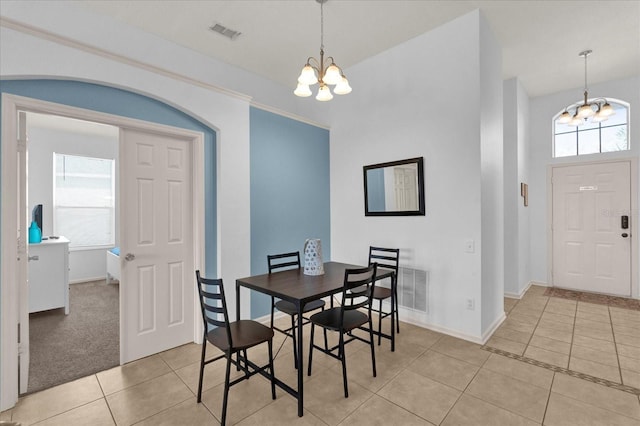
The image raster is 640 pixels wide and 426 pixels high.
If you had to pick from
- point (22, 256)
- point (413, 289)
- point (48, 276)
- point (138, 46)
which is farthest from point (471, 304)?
point (48, 276)

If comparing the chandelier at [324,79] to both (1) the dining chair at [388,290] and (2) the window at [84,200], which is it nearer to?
(1) the dining chair at [388,290]

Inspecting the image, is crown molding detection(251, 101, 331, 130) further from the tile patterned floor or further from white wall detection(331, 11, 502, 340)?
the tile patterned floor

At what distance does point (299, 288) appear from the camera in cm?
237

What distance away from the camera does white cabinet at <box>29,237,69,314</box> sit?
3.83m

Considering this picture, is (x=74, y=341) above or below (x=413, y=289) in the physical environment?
below

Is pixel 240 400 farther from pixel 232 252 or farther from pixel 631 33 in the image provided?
pixel 631 33

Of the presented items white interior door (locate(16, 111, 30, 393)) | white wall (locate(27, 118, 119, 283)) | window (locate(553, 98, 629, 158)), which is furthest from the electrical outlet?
white wall (locate(27, 118, 119, 283))

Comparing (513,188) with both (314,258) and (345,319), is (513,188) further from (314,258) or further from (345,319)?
(345,319)

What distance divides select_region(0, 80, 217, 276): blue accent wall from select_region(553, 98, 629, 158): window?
5617 mm

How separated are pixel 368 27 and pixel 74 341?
4.68 metres

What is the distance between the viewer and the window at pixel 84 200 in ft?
18.9

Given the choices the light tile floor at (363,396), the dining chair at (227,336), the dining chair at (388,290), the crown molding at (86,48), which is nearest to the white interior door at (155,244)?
the light tile floor at (363,396)

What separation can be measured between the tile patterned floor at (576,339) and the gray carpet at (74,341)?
3778 millimetres

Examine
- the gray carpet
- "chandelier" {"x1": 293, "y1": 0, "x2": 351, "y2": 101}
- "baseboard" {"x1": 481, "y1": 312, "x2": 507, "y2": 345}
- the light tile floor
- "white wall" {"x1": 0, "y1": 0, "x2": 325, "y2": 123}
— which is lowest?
the light tile floor
